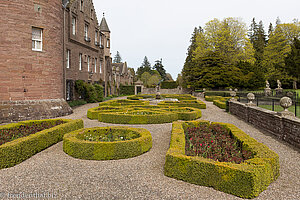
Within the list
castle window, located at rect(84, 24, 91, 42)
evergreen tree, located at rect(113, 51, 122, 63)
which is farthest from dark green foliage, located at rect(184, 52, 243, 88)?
evergreen tree, located at rect(113, 51, 122, 63)

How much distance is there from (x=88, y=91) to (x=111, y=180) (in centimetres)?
1906

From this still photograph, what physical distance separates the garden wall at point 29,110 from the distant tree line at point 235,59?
2922cm

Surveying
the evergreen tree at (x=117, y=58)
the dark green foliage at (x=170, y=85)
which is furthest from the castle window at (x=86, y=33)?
the evergreen tree at (x=117, y=58)

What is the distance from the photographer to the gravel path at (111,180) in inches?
151

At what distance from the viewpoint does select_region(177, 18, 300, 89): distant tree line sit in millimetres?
36781

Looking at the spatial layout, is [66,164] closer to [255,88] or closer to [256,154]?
[256,154]

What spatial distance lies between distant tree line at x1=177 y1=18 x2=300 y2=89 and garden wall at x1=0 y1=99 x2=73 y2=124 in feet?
95.9

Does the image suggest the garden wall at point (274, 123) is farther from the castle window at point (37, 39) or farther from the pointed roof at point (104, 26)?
the pointed roof at point (104, 26)

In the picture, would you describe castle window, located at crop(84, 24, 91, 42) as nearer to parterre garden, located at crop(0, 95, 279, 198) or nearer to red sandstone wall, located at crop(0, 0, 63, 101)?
red sandstone wall, located at crop(0, 0, 63, 101)

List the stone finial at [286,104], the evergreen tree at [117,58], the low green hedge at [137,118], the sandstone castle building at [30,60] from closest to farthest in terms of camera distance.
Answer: the stone finial at [286,104] → the low green hedge at [137,118] → the sandstone castle building at [30,60] → the evergreen tree at [117,58]

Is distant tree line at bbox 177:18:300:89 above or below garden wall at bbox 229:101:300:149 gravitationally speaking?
above

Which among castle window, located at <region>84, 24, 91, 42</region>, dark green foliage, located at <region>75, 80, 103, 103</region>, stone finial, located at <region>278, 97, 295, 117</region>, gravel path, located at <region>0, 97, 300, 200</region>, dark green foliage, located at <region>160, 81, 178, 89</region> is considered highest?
castle window, located at <region>84, 24, 91, 42</region>

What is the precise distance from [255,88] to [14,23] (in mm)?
38471

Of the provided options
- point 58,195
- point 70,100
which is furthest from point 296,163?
point 70,100
